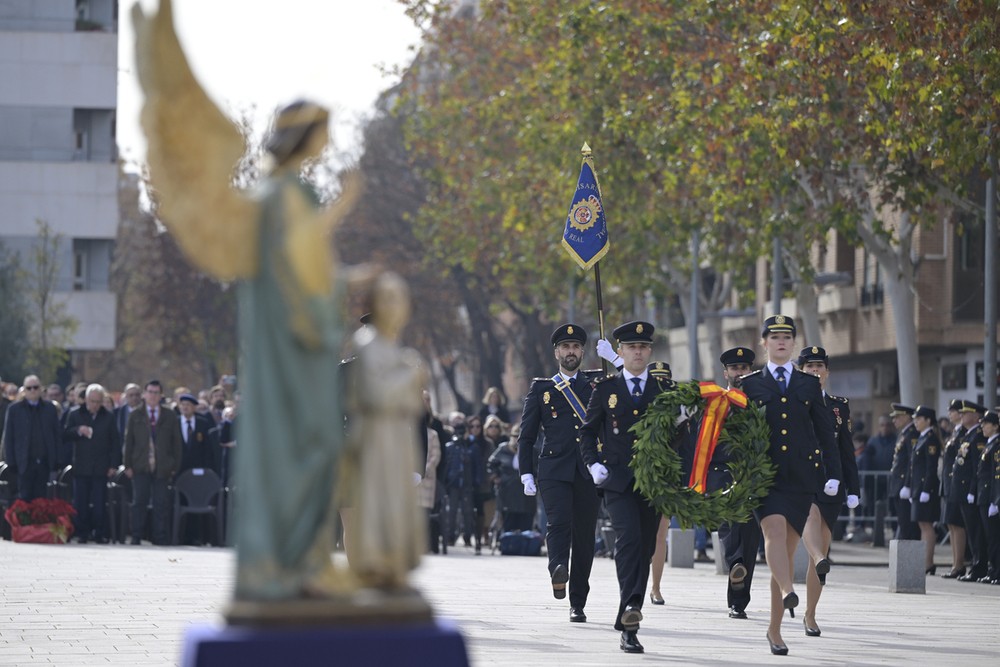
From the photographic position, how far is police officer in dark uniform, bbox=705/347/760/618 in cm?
1287

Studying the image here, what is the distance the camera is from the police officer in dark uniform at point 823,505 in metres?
12.9

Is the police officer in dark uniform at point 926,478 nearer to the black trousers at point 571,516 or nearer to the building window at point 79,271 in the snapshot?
the black trousers at point 571,516

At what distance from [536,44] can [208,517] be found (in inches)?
596

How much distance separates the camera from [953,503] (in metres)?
21.9

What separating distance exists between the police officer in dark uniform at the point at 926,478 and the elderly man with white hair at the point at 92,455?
37.0 feet

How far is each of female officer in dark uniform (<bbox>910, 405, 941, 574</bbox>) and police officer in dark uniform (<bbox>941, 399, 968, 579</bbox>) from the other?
5.9 inches

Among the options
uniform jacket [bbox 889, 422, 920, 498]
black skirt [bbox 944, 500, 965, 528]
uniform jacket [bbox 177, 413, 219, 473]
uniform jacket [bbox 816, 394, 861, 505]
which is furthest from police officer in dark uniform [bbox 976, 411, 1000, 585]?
uniform jacket [bbox 177, 413, 219, 473]

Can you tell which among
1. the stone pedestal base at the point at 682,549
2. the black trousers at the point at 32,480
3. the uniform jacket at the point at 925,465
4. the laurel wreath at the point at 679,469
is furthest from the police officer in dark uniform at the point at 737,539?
the black trousers at the point at 32,480

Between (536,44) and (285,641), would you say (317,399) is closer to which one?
(285,641)

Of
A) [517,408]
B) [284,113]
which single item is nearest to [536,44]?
[284,113]

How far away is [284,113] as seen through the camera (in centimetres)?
638

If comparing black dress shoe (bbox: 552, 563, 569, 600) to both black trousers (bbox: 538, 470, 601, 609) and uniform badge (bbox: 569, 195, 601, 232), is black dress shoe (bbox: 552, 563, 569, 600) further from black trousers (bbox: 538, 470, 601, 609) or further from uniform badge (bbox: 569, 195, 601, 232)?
uniform badge (bbox: 569, 195, 601, 232)

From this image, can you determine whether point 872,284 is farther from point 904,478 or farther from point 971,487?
point 971,487

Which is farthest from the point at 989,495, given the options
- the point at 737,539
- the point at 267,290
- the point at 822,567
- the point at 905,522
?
the point at 267,290
